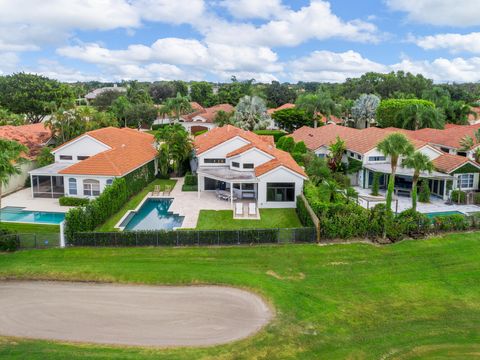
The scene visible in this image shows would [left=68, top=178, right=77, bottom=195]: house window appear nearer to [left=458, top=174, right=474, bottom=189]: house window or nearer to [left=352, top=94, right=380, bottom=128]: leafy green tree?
[left=458, top=174, right=474, bottom=189]: house window

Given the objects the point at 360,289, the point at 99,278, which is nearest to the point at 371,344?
the point at 360,289

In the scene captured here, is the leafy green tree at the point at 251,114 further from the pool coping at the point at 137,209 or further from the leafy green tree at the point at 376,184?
the leafy green tree at the point at 376,184

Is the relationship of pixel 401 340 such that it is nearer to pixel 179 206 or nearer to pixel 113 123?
pixel 179 206

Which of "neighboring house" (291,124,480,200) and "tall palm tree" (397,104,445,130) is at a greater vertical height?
"tall palm tree" (397,104,445,130)

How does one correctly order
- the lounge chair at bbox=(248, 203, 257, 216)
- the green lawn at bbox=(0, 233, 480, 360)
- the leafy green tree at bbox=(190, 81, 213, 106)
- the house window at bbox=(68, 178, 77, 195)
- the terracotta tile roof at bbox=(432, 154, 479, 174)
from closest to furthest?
the green lawn at bbox=(0, 233, 480, 360) < the lounge chair at bbox=(248, 203, 257, 216) < the house window at bbox=(68, 178, 77, 195) < the terracotta tile roof at bbox=(432, 154, 479, 174) < the leafy green tree at bbox=(190, 81, 213, 106)

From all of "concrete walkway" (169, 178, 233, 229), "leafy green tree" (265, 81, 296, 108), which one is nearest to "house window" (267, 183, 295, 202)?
"concrete walkway" (169, 178, 233, 229)

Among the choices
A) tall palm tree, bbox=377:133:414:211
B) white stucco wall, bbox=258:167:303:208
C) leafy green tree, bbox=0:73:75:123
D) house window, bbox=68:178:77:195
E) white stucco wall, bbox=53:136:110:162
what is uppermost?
leafy green tree, bbox=0:73:75:123

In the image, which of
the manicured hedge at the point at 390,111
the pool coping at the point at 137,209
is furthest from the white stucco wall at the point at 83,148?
the manicured hedge at the point at 390,111

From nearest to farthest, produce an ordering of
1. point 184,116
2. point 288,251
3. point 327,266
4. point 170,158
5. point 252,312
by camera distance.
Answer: point 252,312 < point 327,266 < point 288,251 < point 170,158 < point 184,116
